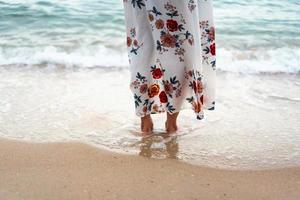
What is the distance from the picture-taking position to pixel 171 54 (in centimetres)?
271

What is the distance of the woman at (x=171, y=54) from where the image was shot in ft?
8.70

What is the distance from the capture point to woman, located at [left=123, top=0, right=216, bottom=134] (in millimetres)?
2650

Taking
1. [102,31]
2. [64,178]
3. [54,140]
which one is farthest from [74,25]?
[64,178]

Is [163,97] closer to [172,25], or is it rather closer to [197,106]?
[197,106]

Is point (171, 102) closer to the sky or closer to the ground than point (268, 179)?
closer to the sky

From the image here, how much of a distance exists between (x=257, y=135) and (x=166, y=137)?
1.93ft

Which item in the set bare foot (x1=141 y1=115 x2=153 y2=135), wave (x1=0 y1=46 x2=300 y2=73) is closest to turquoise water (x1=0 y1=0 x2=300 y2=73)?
wave (x1=0 y1=46 x2=300 y2=73)

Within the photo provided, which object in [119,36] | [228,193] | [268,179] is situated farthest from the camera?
[119,36]

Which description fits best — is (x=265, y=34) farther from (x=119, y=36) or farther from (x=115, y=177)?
(x=115, y=177)

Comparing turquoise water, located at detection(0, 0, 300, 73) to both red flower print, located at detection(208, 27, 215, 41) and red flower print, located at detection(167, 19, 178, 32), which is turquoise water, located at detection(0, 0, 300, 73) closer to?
red flower print, located at detection(208, 27, 215, 41)

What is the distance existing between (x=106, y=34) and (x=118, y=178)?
3.75 meters

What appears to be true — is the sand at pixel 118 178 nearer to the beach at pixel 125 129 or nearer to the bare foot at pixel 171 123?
the beach at pixel 125 129

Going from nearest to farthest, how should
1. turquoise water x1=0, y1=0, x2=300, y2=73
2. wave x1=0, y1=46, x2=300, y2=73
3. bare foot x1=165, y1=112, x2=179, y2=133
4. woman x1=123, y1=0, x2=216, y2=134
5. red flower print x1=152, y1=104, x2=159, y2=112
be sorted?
woman x1=123, y1=0, x2=216, y2=134 < red flower print x1=152, y1=104, x2=159, y2=112 < bare foot x1=165, y1=112, x2=179, y2=133 < wave x1=0, y1=46, x2=300, y2=73 < turquoise water x1=0, y1=0, x2=300, y2=73

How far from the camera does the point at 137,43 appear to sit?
9.03 feet
